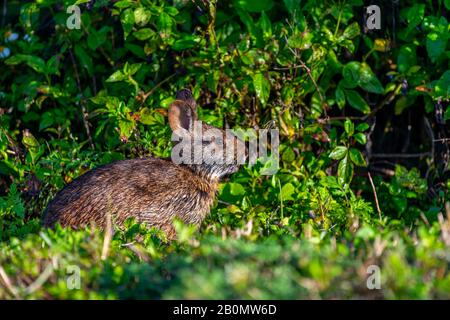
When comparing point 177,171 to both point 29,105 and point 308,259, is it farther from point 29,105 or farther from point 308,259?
point 308,259

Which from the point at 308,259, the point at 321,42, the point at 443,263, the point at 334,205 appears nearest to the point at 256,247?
the point at 308,259

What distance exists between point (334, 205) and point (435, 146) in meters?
1.64

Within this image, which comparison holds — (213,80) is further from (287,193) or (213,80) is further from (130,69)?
(287,193)

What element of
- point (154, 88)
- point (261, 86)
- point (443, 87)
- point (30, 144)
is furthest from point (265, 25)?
point (30, 144)

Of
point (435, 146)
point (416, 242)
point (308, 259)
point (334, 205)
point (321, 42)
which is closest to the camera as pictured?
point (308, 259)

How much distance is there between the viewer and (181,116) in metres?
5.74

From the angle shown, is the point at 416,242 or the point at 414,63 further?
the point at 414,63

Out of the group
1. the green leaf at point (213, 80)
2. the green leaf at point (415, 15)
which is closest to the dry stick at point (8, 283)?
the green leaf at point (213, 80)

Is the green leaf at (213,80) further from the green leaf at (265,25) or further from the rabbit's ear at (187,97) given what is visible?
the green leaf at (265,25)

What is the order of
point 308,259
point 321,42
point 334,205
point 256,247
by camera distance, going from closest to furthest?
1. point 308,259
2. point 256,247
3. point 334,205
4. point 321,42

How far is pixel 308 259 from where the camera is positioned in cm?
305

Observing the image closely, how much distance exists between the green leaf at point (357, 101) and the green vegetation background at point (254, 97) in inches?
0.5

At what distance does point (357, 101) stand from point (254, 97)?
844mm

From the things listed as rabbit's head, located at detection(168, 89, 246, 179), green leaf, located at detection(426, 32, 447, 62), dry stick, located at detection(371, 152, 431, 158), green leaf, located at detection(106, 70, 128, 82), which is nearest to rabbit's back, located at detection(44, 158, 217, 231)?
rabbit's head, located at detection(168, 89, 246, 179)
